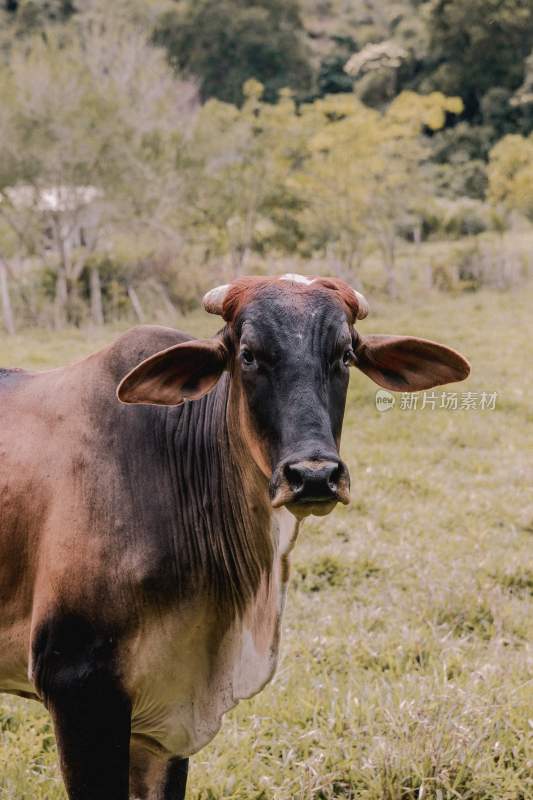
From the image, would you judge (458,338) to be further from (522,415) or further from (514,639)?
(514,639)

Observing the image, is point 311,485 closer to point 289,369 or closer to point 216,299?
point 289,369

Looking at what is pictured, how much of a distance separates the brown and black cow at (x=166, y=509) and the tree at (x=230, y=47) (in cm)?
3646

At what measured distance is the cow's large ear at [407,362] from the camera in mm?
2115

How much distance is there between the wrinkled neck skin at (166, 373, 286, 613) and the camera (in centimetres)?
209

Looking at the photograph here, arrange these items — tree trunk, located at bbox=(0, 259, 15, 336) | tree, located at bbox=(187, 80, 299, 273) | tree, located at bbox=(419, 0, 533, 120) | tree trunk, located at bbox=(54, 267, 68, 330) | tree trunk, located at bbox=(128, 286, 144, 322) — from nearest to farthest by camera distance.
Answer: tree trunk, located at bbox=(0, 259, 15, 336) < tree trunk, located at bbox=(54, 267, 68, 330) < tree trunk, located at bbox=(128, 286, 144, 322) < tree, located at bbox=(187, 80, 299, 273) < tree, located at bbox=(419, 0, 533, 120)

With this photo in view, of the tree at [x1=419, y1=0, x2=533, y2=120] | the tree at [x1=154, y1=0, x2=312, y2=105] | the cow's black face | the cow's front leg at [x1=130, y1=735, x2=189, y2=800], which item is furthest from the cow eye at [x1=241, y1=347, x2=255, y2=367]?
the tree at [x1=154, y1=0, x2=312, y2=105]

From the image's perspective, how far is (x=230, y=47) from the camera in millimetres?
37188

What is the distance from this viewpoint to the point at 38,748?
2.87 metres

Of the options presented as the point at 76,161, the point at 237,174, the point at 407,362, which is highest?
the point at 407,362

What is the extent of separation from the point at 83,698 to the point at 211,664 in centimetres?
36

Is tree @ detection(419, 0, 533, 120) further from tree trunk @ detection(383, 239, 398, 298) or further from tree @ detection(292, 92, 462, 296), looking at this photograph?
tree trunk @ detection(383, 239, 398, 298)

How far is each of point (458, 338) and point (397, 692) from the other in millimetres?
8275

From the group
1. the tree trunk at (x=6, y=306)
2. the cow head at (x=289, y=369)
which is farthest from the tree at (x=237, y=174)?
the cow head at (x=289, y=369)

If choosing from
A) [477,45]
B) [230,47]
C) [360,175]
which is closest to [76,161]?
[360,175]
